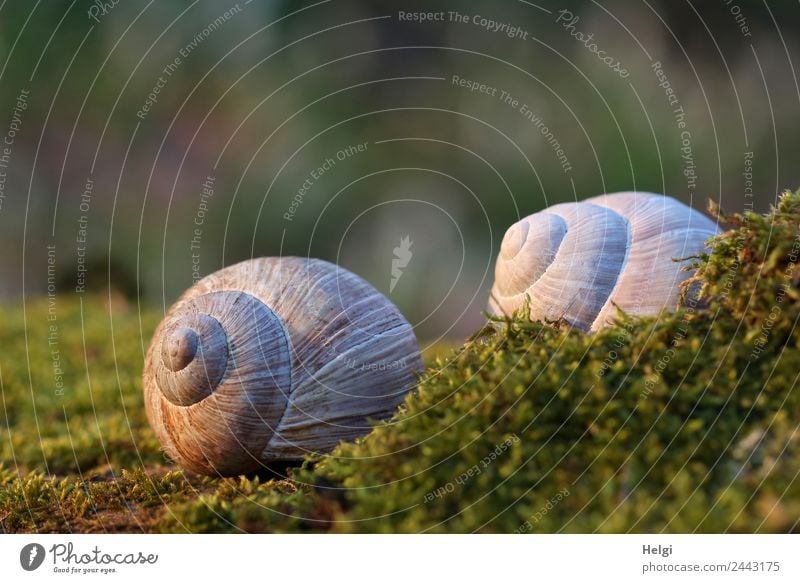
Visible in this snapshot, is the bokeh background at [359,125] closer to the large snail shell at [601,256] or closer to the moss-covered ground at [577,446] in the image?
the large snail shell at [601,256]

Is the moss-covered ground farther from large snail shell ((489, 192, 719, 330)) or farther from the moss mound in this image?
large snail shell ((489, 192, 719, 330))

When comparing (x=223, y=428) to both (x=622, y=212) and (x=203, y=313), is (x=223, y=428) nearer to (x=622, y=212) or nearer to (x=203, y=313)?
(x=203, y=313)
